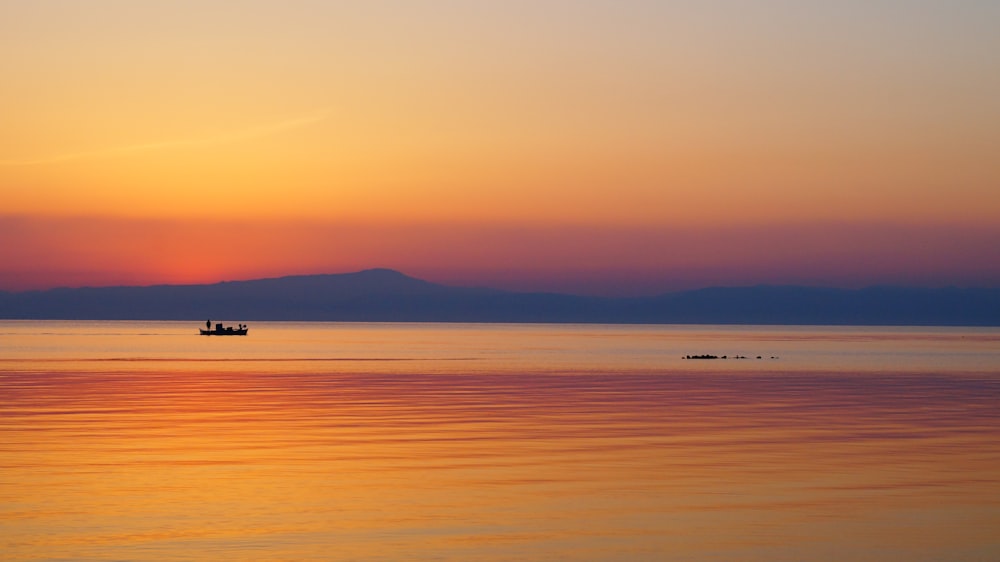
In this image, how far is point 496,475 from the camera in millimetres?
25766

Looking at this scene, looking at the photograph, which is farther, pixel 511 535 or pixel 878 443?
pixel 878 443

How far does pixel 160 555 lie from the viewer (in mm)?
17719

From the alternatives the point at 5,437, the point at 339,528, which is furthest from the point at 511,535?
the point at 5,437

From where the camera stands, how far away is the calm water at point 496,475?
1898cm

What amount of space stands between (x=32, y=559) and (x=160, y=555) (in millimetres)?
1618

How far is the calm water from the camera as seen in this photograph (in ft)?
62.3

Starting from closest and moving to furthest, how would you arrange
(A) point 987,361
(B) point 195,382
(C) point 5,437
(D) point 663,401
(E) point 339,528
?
(E) point 339,528
(C) point 5,437
(D) point 663,401
(B) point 195,382
(A) point 987,361

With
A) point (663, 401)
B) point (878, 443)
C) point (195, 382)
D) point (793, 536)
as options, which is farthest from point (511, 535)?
point (195, 382)

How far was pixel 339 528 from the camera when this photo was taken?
20.0 meters

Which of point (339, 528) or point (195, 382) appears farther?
point (195, 382)

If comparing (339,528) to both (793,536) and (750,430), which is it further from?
(750,430)

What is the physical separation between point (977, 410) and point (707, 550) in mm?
28723

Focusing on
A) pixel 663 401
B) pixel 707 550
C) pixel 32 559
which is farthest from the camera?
pixel 663 401

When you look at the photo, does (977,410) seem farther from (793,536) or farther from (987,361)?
(987,361)
